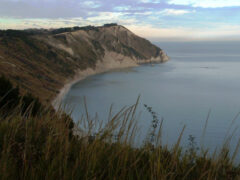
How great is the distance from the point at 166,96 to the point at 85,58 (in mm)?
73910

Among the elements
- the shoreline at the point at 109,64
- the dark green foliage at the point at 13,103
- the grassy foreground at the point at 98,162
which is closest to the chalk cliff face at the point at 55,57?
the shoreline at the point at 109,64

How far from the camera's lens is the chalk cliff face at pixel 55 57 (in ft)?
232

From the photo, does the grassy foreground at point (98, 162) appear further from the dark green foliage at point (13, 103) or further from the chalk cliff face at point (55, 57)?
the chalk cliff face at point (55, 57)

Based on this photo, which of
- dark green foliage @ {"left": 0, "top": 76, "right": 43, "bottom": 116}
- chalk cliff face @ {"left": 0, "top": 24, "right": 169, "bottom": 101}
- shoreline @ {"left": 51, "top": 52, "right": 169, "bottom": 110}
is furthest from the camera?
shoreline @ {"left": 51, "top": 52, "right": 169, "bottom": 110}

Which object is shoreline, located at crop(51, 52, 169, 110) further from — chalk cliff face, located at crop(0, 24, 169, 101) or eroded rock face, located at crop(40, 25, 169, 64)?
eroded rock face, located at crop(40, 25, 169, 64)

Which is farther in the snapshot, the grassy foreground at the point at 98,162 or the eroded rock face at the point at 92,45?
the eroded rock face at the point at 92,45

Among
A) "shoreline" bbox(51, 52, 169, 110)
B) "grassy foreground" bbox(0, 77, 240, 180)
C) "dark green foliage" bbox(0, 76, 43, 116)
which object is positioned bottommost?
A: "shoreline" bbox(51, 52, 169, 110)

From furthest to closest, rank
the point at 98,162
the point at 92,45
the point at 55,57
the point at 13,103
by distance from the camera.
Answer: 1. the point at 92,45
2. the point at 55,57
3. the point at 13,103
4. the point at 98,162

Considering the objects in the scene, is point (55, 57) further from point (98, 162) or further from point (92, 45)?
point (98, 162)

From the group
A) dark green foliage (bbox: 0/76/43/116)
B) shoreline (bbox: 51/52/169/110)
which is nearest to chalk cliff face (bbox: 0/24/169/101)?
shoreline (bbox: 51/52/169/110)

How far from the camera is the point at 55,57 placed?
361 feet

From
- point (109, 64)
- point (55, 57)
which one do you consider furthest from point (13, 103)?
point (109, 64)

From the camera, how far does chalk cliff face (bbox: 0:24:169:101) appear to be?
70.6m

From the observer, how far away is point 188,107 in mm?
59281
